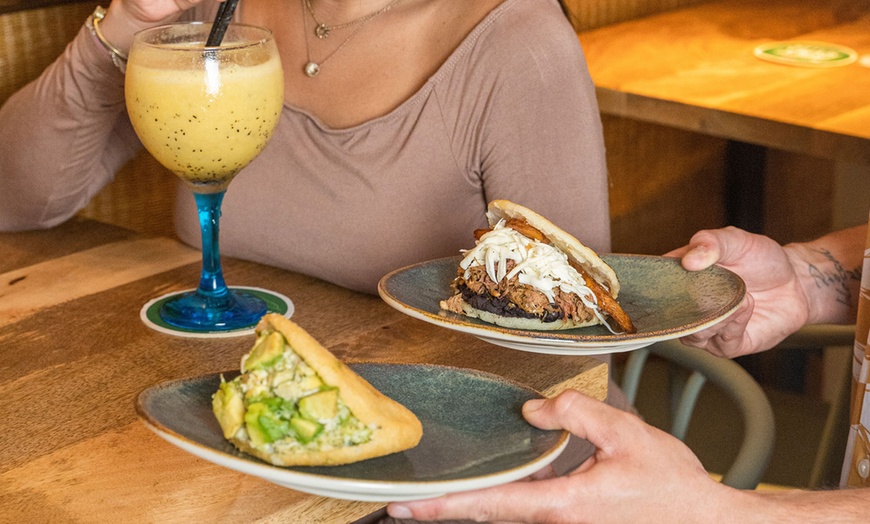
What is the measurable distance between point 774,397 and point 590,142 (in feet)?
7.72

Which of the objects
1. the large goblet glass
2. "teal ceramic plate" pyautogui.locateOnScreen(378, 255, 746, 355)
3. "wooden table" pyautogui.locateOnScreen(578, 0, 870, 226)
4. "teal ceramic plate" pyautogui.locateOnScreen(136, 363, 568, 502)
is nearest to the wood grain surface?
"wooden table" pyautogui.locateOnScreen(578, 0, 870, 226)

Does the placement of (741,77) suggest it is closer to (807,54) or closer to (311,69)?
(807,54)

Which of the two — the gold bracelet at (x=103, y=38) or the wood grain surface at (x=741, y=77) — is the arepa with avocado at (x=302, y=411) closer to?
the gold bracelet at (x=103, y=38)

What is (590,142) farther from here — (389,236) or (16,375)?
(16,375)

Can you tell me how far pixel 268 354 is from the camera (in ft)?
2.43

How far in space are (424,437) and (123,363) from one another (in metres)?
0.42

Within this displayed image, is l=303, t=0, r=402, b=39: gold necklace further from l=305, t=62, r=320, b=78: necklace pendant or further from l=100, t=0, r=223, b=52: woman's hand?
l=100, t=0, r=223, b=52: woman's hand

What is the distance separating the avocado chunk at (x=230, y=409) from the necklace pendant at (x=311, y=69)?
881mm

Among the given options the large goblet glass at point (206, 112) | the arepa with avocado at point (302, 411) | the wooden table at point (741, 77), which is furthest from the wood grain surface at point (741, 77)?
the arepa with avocado at point (302, 411)

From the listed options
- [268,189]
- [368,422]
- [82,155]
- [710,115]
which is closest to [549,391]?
[368,422]

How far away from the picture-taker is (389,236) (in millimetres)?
1453

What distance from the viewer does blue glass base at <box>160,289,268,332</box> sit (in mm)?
1166

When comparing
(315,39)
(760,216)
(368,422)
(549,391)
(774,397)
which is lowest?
(774,397)

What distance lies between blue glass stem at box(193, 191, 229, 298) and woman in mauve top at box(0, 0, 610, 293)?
0.21 m
